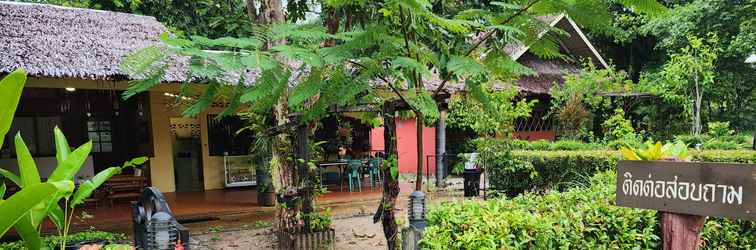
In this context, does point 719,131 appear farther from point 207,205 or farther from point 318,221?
point 207,205

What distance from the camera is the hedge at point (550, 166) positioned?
6652 millimetres

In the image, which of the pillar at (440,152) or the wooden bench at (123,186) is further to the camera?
the pillar at (440,152)

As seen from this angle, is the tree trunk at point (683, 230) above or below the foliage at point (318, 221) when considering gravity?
above

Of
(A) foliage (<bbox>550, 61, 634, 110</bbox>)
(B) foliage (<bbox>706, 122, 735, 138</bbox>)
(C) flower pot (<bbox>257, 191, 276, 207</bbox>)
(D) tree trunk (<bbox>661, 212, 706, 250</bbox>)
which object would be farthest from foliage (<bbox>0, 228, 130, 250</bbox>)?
(B) foliage (<bbox>706, 122, 735, 138</bbox>)

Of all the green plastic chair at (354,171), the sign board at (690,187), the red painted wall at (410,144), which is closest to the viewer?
the sign board at (690,187)

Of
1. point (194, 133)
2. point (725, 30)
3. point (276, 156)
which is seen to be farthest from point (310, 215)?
point (725, 30)

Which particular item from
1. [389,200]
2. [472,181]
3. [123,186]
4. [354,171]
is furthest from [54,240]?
[472,181]

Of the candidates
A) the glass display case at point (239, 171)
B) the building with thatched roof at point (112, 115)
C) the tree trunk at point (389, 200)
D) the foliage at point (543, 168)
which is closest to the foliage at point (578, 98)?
the building with thatched roof at point (112, 115)

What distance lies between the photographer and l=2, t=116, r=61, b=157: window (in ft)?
28.5

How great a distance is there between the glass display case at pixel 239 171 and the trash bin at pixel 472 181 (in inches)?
178

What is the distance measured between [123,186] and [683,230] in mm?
7980

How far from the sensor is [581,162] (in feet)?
22.7

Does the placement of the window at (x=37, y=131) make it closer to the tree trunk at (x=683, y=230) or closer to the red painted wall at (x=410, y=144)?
the red painted wall at (x=410, y=144)

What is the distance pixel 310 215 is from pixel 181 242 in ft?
10.2
